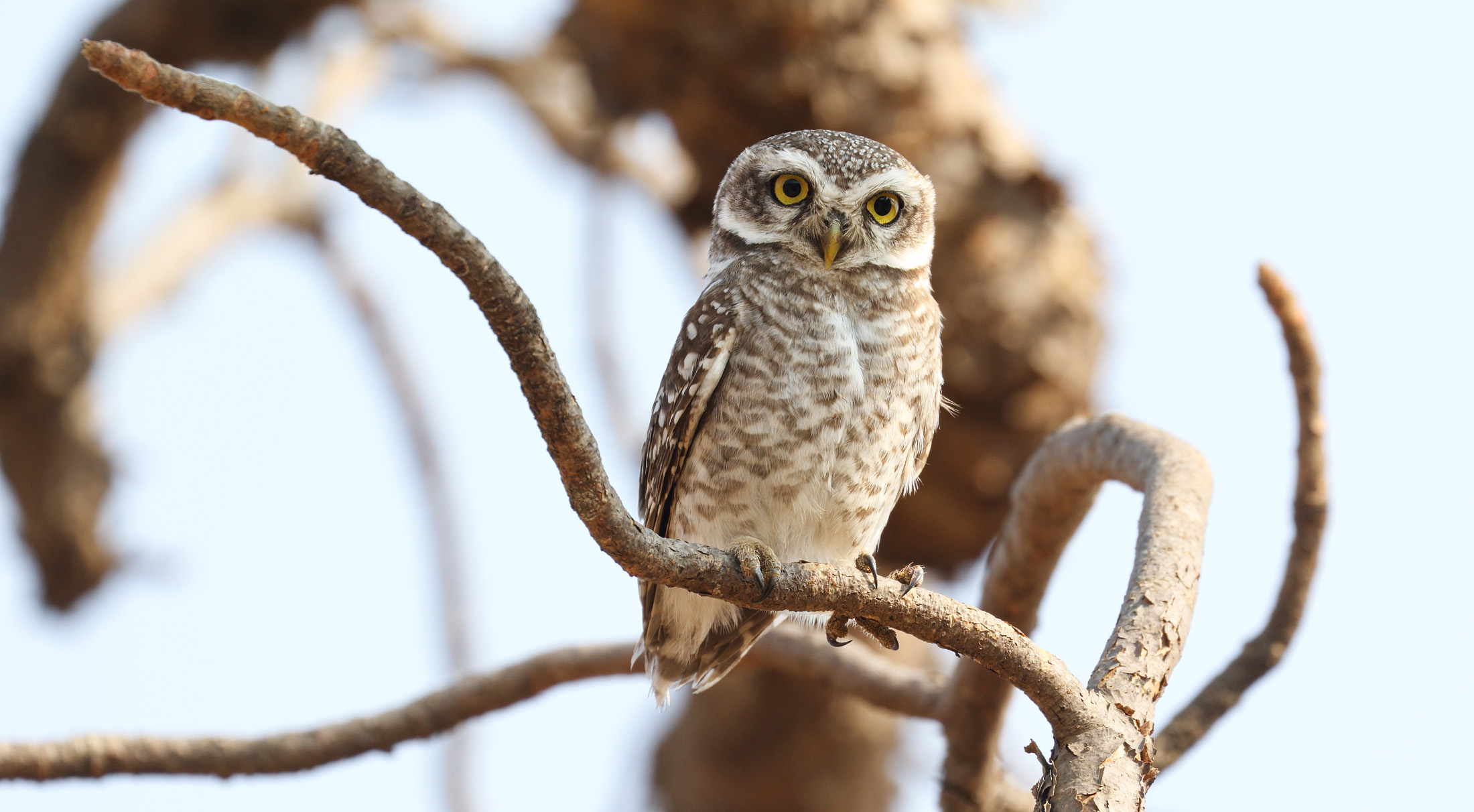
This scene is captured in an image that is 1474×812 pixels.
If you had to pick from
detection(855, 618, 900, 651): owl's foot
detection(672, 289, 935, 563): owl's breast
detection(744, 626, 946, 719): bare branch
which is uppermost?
detection(672, 289, 935, 563): owl's breast

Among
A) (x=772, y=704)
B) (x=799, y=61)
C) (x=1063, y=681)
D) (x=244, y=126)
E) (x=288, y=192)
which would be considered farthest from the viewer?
(x=288, y=192)

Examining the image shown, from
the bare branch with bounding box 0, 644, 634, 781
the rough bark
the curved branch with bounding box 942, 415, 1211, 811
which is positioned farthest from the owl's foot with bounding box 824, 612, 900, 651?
the rough bark

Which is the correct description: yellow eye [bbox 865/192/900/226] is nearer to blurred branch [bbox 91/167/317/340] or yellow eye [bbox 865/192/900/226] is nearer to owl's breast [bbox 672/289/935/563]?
owl's breast [bbox 672/289/935/563]

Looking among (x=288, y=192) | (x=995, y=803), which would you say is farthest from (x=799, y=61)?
(x=288, y=192)

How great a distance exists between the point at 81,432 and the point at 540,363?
6.44 m

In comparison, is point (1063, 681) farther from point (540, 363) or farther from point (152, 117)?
point (152, 117)

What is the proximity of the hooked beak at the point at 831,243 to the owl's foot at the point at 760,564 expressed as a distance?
95cm

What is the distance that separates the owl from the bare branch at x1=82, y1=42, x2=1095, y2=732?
1.54ft

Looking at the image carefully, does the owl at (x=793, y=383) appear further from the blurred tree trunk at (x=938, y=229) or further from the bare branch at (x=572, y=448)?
the blurred tree trunk at (x=938, y=229)

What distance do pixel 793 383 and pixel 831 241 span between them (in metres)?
0.44

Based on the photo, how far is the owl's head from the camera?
3.31 metres

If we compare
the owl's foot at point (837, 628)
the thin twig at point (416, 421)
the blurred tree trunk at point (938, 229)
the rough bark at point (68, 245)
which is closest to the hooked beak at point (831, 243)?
the owl's foot at point (837, 628)

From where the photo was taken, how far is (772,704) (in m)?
7.02

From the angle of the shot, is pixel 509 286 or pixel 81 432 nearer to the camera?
pixel 509 286
